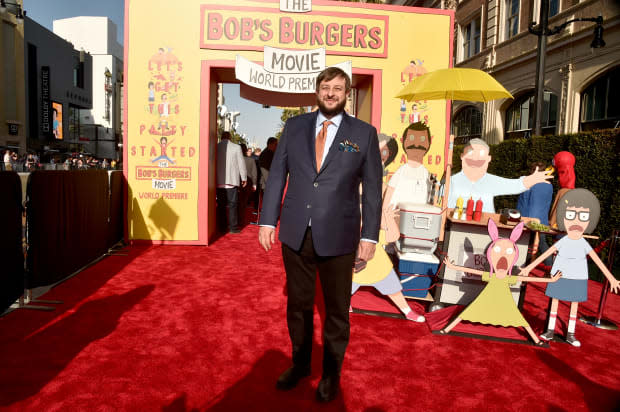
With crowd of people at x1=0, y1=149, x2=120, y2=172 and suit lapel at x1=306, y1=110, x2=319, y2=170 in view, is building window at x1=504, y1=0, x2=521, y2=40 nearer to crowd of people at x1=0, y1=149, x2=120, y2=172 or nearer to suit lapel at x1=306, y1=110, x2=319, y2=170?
suit lapel at x1=306, y1=110, x2=319, y2=170

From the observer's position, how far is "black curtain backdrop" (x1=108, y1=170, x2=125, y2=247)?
242 inches

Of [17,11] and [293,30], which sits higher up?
[17,11]

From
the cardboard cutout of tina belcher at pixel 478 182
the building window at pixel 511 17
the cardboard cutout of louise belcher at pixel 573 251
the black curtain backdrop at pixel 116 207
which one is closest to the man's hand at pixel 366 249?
the cardboard cutout of louise belcher at pixel 573 251

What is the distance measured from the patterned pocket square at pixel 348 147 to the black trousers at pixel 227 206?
5802 mm

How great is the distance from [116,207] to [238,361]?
4425mm

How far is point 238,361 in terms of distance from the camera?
2965 mm

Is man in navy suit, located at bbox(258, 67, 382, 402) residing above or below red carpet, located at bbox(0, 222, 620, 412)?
above

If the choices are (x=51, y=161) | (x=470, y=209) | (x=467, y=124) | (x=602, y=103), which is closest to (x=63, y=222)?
(x=470, y=209)

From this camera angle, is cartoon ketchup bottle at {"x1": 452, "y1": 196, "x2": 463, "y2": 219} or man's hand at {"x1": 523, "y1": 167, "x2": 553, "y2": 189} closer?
man's hand at {"x1": 523, "y1": 167, "x2": 553, "y2": 189}

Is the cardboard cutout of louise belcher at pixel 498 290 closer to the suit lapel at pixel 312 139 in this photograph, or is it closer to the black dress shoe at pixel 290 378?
the black dress shoe at pixel 290 378

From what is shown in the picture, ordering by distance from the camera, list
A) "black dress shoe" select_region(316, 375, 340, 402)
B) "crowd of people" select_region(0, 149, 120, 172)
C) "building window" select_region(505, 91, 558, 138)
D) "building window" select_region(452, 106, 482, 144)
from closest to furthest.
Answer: "black dress shoe" select_region(316, 375, 340, 402) < "building window" select_region(505, 91, 558, 138) < "building window" select_region(452, 106, 482, 144) < "crowd of people" select_region(0, 149, 120, 172)

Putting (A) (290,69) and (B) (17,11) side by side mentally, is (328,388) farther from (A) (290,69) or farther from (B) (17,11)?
(B) (17,11)

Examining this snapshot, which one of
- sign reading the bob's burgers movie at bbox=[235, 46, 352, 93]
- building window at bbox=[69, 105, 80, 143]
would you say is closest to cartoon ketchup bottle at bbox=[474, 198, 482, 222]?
sign reading the bob's burgers movie at bbox=[235, 46, 352, 93]

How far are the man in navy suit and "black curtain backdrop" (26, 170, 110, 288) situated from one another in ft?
9.36
